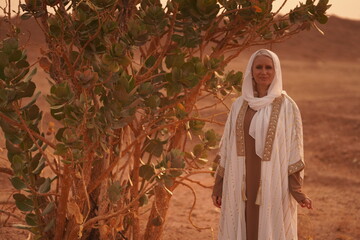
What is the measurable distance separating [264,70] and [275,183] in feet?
1.85

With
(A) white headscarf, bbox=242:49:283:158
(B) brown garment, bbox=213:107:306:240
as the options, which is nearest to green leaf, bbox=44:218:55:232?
(B) brown garment, bbox=213:107:306:240

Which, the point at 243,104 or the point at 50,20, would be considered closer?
the point at 50,20

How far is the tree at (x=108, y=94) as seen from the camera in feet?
8.59

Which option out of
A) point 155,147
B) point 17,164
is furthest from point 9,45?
point 155,147

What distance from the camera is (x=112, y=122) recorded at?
103 inches

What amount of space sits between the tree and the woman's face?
0.65ft

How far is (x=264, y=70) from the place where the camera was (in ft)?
9.68

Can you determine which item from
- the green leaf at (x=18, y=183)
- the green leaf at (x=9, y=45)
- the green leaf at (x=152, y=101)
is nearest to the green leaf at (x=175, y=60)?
Answer: the green leaf at (x=152, y=101)

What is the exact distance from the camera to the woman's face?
295cm

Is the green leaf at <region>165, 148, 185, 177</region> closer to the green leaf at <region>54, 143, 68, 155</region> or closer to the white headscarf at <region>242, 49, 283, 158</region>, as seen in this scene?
the white headscarf at <region>242, 49, 283, 158</region>

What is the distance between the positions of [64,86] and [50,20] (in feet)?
1.64

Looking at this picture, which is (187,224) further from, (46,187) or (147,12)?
(147,12)

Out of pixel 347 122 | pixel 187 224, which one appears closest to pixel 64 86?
pixel 187 224

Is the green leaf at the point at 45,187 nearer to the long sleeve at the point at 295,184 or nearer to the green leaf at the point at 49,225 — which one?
the green leaf at the point at 49,225
